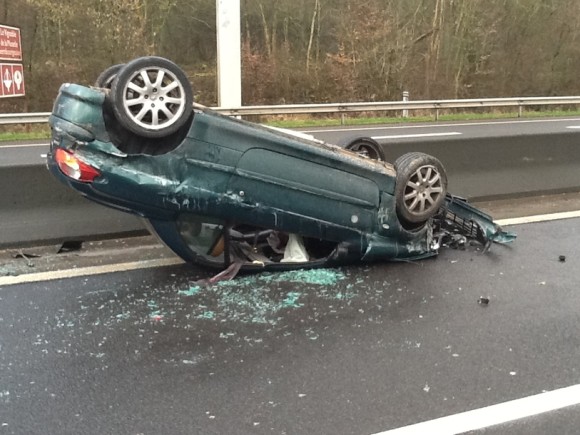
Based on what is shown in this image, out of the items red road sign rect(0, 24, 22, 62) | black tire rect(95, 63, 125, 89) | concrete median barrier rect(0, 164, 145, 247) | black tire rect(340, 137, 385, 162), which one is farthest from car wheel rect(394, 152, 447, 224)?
red road sign rect(0, 24, 22, 62)

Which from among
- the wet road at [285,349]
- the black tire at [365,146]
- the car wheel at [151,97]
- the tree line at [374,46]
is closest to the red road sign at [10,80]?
the black tire at [365,146]

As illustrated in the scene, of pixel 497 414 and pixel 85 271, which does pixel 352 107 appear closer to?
pixel 85 271

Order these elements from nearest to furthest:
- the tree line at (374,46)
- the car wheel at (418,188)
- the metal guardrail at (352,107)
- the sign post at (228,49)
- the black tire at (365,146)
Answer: the car wheel at (418,188) < the black tire at (365,146) < the metal guardrail at (352,107) < the sign post at (228,49) < the tree line at (374,46)

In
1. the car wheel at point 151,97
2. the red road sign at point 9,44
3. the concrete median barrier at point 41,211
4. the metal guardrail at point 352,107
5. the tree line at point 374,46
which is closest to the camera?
the car wheel at point 151,97

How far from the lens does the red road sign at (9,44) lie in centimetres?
1247

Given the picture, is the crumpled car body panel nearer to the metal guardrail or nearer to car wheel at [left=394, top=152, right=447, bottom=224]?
car wheel at [left=394, top=152, right=447, bottom=224]

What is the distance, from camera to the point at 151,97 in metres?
4.38

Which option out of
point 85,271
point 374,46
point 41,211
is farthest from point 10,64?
point 374,46

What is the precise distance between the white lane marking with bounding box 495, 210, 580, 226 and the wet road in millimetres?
1621

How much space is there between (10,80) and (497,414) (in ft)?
39.9

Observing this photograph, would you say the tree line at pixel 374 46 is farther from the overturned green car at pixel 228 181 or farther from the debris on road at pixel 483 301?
the debris on road at pixel 483 301

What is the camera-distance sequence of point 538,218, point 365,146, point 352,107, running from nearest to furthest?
point 365,146
point 538,218
point 352,107

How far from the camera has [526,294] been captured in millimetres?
4980

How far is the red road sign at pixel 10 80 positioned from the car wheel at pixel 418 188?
9.52 metres
